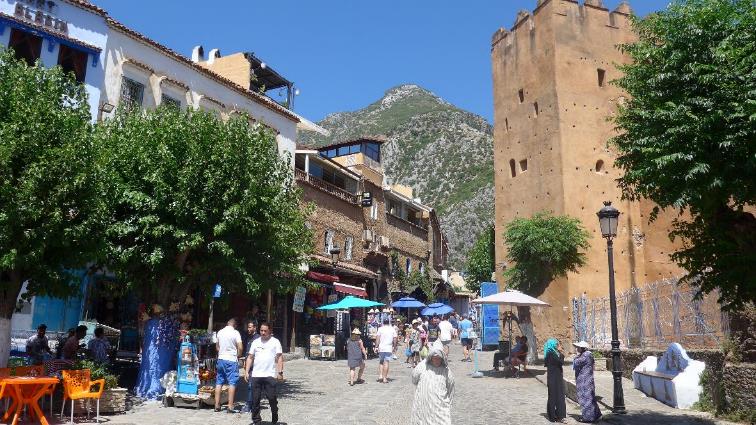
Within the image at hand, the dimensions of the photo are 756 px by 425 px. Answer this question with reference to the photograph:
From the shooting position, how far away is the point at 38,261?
970 centimetres

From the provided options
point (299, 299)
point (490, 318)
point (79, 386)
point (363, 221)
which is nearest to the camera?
point (79, 386)

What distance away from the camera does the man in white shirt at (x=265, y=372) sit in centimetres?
973

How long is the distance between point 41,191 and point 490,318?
24.3 m

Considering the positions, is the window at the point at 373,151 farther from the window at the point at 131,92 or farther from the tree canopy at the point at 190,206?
the tree canopy at the point at 190,206

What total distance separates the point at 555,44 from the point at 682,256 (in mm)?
20458

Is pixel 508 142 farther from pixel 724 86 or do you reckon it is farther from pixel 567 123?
pixel 724 86

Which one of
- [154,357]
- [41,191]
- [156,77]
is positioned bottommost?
[154,357]

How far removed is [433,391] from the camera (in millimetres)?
6762

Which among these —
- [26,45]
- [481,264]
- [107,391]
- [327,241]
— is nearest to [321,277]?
Answer: [327,241]

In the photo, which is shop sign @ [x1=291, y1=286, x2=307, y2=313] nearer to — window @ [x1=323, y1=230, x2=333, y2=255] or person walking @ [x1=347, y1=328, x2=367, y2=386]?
window @ [x1=323, y1=230, x2=333, y2=255]

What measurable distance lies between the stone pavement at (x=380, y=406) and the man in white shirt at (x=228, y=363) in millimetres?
352

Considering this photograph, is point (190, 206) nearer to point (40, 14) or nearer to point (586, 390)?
point (586, 390)

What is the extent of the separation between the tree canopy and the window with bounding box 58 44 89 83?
5.33 m

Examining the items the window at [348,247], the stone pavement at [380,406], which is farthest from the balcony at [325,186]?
the stone pavement at [380,406]
